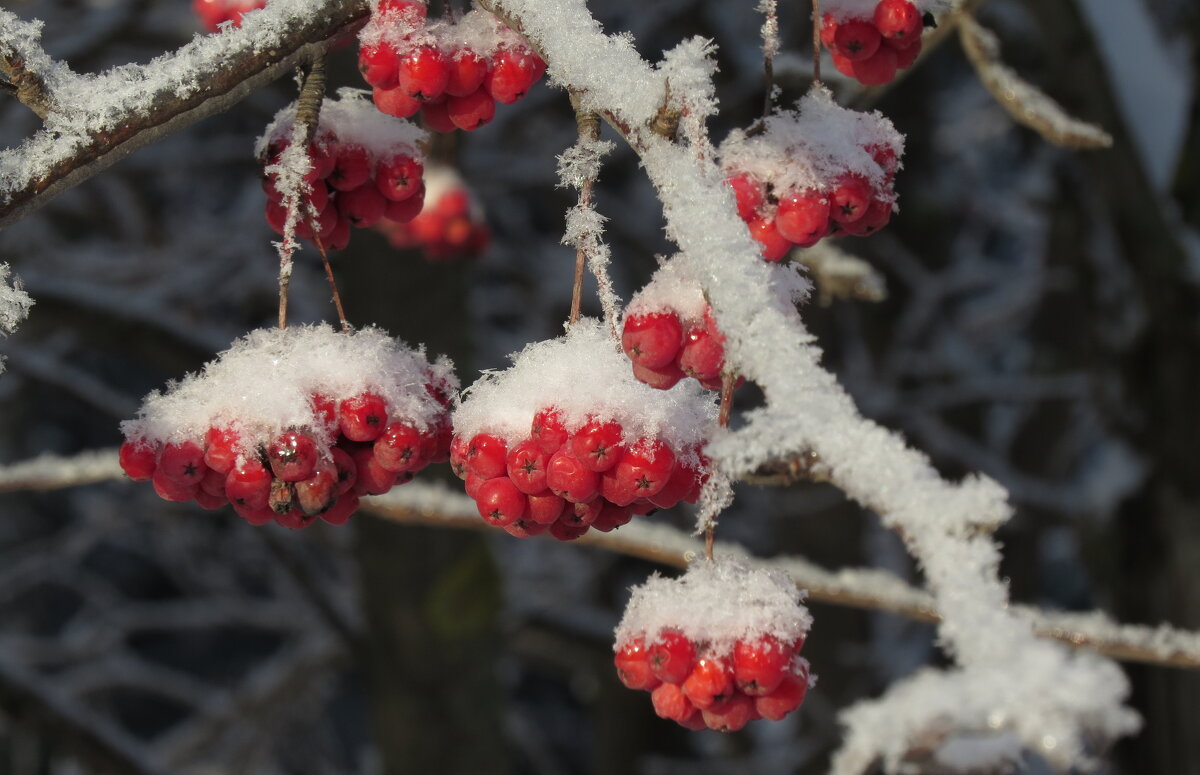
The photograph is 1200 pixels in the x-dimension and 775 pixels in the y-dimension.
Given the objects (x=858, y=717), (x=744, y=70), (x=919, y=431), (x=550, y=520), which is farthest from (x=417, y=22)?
(x=919, y=431)

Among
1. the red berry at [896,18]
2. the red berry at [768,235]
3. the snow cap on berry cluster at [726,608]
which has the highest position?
the red berry at [896,18]

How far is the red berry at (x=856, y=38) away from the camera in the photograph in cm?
131

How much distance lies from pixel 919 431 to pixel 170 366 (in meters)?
4.21

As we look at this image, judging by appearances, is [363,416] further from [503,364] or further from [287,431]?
[503,364]

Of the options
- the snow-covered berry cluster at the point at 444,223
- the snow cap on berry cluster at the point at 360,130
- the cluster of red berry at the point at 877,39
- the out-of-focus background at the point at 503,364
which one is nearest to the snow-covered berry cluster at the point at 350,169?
the snow cap on berry cluster at the point at 360,130

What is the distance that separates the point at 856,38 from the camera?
1.31 metres

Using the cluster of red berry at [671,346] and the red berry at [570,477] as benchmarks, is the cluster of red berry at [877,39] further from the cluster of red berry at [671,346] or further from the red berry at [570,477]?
the red berry at [570,477]

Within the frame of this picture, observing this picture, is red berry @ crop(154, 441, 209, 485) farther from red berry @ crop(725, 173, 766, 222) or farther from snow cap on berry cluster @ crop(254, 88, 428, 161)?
red berry @ crop(725, 173, 766, 222)

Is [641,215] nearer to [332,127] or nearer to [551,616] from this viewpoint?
[551,616]

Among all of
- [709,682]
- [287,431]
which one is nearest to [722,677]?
[709,682]

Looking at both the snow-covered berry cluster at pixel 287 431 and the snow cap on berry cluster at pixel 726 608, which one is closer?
the snow cap on berry cluster at pixel 726 608

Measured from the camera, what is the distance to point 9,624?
760cm

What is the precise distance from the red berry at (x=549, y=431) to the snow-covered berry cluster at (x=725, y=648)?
0.19 metres

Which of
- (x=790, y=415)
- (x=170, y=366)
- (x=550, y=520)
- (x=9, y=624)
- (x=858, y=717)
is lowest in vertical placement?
(x=9, y=624)
